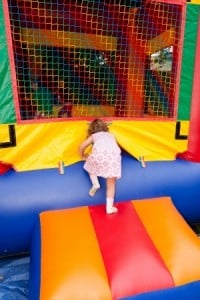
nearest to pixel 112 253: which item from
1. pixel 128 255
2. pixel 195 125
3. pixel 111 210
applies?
pixel 128 255

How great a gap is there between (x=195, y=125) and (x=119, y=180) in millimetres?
765

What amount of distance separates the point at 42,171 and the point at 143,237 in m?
0.77

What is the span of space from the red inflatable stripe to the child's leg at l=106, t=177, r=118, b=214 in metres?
0.04

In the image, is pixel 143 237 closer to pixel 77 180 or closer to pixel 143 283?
pixel 143 283

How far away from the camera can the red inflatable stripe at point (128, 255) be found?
4.47 feet

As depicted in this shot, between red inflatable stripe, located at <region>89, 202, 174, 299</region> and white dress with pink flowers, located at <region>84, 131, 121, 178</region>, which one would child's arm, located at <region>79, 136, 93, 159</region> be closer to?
white dress with pink flowers, located at <region>84, 131, 121, 178</region>

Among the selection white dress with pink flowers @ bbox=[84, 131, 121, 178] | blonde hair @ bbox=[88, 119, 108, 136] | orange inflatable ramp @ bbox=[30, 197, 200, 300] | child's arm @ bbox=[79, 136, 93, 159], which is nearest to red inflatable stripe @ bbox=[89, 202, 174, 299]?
orange inflatable ramp @ bbox=[30, 197, 200, 300]

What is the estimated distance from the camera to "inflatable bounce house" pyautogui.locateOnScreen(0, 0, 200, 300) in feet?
4.65

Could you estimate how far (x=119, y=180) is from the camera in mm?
1993

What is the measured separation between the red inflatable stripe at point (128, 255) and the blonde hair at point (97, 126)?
54 cm

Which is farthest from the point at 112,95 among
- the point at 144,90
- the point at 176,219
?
the point at 176,219

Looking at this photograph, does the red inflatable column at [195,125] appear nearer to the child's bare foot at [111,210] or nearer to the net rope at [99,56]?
the net rope at [99,56]

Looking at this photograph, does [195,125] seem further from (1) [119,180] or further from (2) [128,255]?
(2) [128,255]

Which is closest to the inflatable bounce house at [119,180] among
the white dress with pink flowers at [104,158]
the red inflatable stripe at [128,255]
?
the red inflatable stripe at [128,255]
